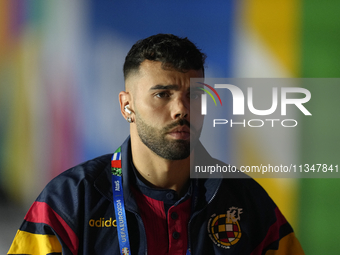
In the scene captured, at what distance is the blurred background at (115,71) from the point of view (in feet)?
7.54

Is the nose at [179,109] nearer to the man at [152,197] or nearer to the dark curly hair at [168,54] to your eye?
the man at [152,197]

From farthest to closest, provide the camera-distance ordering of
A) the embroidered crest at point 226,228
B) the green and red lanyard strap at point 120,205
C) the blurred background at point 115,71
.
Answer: the blurred background at point 115,71 → the embroidered crest at point 226,228 → the green and red lanyard strap at point 120,205

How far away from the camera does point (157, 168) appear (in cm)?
192

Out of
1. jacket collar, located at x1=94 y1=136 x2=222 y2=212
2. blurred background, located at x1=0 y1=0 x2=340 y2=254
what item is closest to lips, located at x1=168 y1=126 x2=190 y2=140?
jacket collar, located at x1=94 y1=136 x2=222 y2=212

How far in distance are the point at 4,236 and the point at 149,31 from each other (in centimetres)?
177

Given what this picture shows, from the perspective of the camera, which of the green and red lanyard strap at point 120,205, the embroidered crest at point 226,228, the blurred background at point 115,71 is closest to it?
the green and red lanyard strap at point 120,205

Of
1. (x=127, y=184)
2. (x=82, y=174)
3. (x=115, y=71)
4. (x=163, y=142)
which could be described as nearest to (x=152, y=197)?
(x=127, y=184)

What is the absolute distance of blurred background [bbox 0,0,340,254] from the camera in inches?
90.4

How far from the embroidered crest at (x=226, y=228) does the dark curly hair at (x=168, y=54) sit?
0.90 meters

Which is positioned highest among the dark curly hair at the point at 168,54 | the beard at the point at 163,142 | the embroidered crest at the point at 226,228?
the dark curly hair at the point at 168,54

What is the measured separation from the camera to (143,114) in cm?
186

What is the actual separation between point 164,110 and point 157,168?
0.35 m

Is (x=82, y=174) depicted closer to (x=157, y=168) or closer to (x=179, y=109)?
(x=157, y=168)

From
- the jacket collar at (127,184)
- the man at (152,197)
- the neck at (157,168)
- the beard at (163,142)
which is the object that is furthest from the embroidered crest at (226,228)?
the beard at (163,142)
